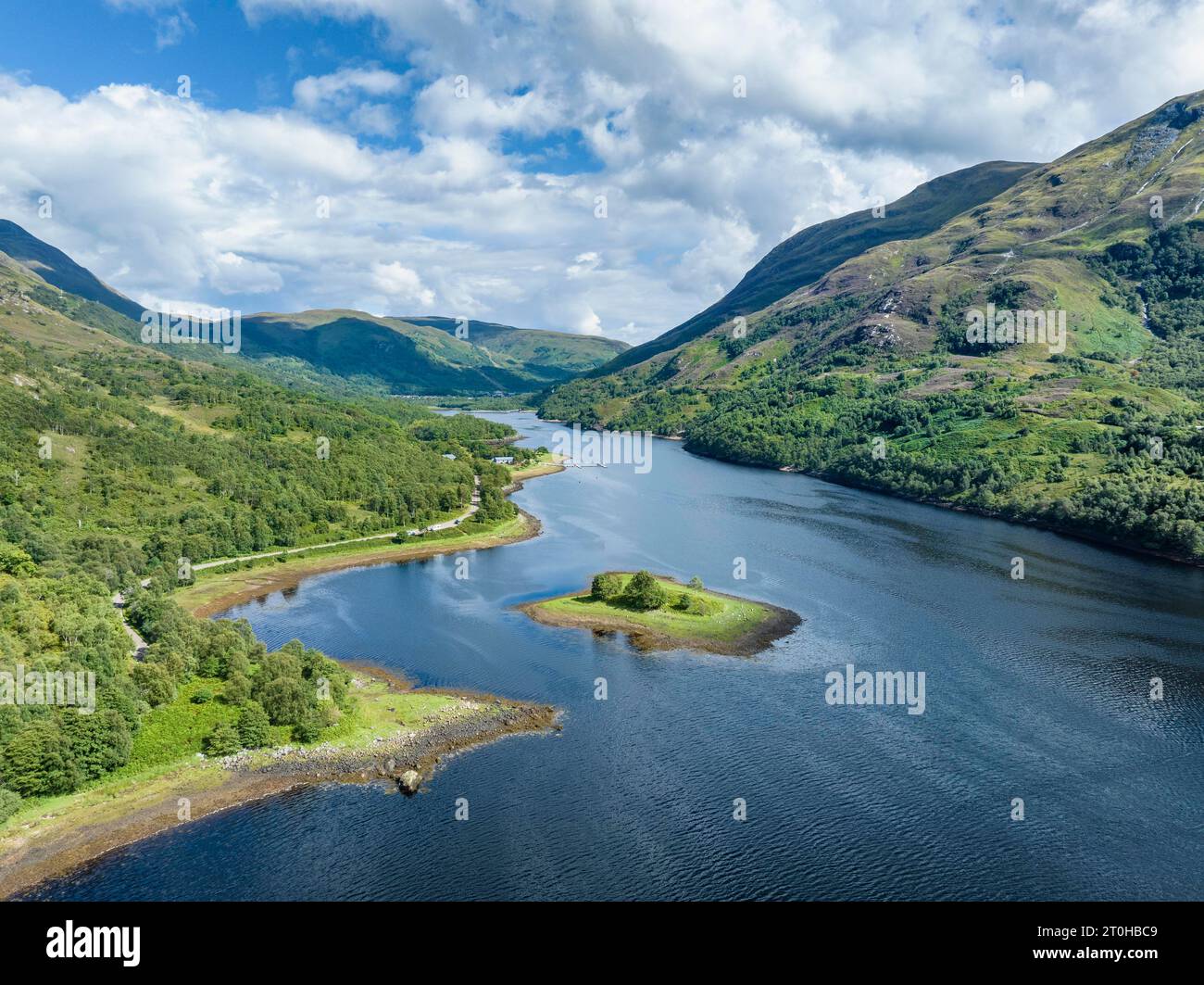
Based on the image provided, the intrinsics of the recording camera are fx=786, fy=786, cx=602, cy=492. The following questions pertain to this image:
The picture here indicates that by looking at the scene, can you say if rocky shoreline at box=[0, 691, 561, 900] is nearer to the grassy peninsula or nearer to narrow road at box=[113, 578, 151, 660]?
the grassy peninsula

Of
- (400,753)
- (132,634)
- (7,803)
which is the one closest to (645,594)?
(400,753)

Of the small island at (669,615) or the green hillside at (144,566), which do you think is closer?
the green hillside at (144,566)

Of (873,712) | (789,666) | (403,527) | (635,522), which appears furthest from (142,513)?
(873,712)

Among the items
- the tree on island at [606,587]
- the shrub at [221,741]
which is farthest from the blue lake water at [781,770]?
the shrub at [221,741]

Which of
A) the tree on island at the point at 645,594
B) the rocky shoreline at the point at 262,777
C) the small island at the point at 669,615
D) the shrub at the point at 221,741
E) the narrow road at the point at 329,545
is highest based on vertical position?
the narrow road at the point at 329,545

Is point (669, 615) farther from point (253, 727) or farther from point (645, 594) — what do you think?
point (253, 727)

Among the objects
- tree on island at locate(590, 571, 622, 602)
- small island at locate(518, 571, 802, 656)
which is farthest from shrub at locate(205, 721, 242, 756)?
tree on island at locate(590, 571, 622, 602)

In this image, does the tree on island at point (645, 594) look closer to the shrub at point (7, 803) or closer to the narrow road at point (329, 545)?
the narrow road at point (329, 545)
